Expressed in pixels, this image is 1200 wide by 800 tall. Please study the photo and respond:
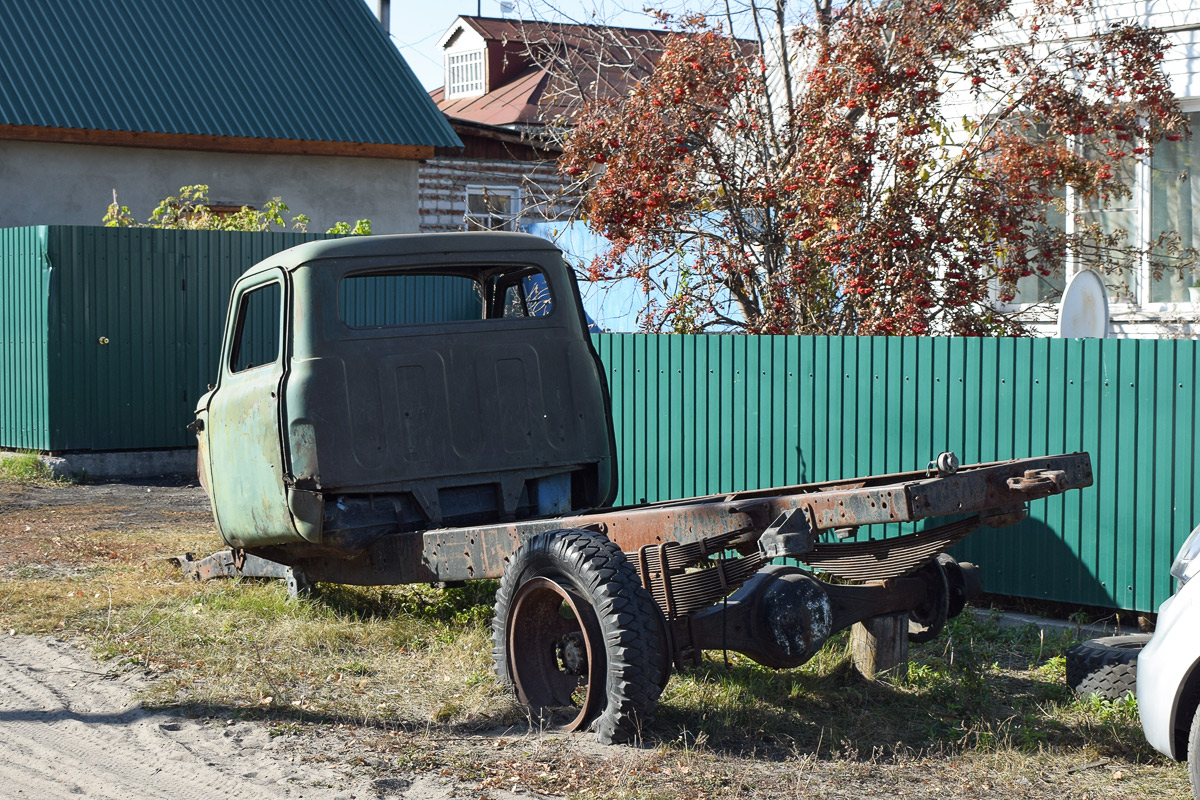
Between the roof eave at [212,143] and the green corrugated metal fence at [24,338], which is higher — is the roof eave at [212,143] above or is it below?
above

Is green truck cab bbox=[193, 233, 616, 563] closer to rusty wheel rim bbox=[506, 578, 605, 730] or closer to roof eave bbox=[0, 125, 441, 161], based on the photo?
rusty wheel rim bbox=[506, 578, 605, 730]

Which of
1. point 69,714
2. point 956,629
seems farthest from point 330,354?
point 956,629

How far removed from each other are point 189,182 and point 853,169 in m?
11.8

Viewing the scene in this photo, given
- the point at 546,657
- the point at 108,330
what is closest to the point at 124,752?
the point at 546,657

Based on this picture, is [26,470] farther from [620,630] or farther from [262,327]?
[620,630]

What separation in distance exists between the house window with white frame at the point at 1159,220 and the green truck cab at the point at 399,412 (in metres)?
7.41

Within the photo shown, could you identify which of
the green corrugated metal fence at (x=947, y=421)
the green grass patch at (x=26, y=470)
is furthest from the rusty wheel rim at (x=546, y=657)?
the green grass patch at (x=26, y=470)

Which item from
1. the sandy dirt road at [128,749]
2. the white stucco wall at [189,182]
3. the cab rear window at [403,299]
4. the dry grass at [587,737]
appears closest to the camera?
the sandy dirt road at [128,749]

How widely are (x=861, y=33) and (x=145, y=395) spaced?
8.45 meters

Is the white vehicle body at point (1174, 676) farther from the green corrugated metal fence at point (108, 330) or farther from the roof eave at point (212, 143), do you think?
the roof eave at point (212, 143)

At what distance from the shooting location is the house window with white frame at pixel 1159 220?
1289cm

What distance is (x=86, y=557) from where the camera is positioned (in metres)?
9.48

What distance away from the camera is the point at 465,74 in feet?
123

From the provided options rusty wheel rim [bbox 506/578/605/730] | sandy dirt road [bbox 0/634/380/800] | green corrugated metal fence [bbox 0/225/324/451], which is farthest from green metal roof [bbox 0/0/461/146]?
rusty wheel rim [bbox 506/578/605/730]
